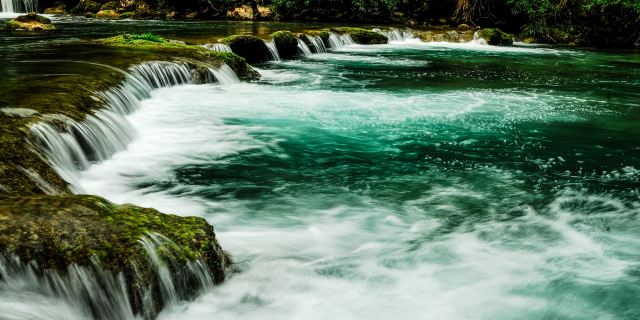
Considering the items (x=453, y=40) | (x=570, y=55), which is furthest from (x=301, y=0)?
(x=570, y=55)

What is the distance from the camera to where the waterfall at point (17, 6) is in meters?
→ 36.5

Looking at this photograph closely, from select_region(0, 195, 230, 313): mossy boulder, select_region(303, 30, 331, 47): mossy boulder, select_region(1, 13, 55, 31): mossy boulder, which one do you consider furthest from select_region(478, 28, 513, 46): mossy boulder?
select_region(0, 195, 230, 313): mossy boulder

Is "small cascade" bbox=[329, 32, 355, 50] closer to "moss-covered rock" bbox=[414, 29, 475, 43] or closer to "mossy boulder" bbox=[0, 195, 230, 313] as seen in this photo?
"moss-covered rock" bbox=[414, 29, 475, 43]

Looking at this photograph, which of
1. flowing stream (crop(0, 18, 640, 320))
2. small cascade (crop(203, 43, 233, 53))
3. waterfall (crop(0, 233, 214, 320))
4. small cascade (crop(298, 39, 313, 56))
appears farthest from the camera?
small cascade (crop(298, 39, 313, 56))

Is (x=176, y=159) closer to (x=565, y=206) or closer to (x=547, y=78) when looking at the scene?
(x=565, y=206)

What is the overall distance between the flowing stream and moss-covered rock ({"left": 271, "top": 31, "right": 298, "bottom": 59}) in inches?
290

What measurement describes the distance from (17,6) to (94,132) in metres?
37.0

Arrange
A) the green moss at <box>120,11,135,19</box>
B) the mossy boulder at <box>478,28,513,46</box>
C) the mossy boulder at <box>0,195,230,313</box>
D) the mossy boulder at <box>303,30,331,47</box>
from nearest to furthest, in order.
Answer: the mossy boulder at <box>0,195,230,313</box> → the mossy boulder at <box>303,30,331,47</box> → the mossy boulder at <box>478,28,513,46</box> → the green moss at <box>120,11,135,19</box>

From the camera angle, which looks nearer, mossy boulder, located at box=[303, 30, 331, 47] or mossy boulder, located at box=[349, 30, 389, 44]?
mossy boulder, located at box=[303, 30, 331, 47]

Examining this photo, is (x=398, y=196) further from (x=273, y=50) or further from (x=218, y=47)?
(x=273, y=50)

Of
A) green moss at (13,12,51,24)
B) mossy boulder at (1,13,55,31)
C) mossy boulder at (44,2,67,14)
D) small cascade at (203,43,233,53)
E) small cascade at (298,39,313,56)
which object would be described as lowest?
small cascade at (298,39,313,56)

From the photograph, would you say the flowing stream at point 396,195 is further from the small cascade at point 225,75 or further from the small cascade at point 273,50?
the small cascade at point 273,50

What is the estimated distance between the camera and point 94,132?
22.2 feet

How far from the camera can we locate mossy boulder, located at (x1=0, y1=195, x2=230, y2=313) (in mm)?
3018
